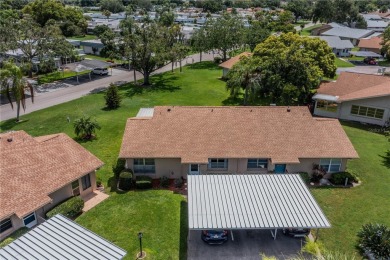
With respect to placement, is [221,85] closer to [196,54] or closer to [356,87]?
[356,87]

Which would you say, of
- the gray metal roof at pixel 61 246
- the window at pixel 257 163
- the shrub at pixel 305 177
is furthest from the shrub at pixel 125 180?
the shrub at pixel 305 177

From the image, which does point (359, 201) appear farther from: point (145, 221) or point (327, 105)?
point (327, 105)

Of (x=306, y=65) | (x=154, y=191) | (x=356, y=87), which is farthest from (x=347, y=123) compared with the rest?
(x=154, y=191)

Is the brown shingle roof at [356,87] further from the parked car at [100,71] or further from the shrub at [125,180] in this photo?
the parked car at [100,71]

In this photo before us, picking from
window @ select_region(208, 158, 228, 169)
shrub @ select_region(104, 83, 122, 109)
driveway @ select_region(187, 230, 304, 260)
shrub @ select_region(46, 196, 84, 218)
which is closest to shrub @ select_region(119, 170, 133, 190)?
shrub @ select_region(46, 196, 84, 218)

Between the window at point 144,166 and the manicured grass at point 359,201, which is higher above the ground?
the window at point 144,166

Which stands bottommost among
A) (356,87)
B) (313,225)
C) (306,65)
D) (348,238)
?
(348,238)
